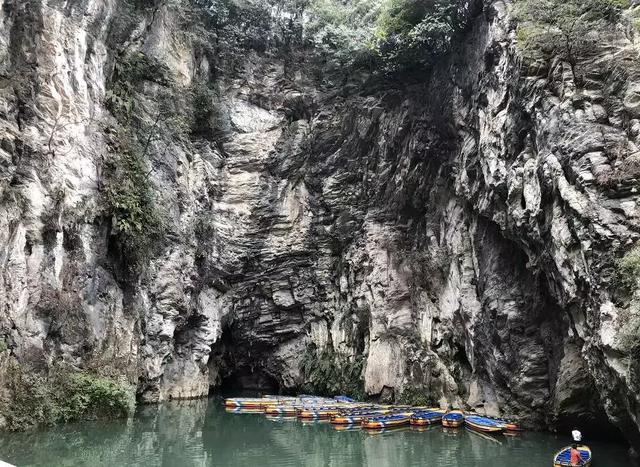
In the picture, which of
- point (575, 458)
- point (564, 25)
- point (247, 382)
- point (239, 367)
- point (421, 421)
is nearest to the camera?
point (575, 458)

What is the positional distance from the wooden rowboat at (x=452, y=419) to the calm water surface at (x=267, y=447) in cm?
29


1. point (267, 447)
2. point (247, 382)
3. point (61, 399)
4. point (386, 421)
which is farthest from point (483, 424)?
point (247, 382)

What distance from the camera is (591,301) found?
10.1 meters

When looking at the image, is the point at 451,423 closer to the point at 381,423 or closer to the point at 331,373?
the point at 381,423

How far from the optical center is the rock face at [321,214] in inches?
448

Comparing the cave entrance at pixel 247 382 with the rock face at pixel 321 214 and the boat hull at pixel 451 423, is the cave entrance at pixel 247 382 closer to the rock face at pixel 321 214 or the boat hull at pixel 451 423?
the rock face at pixel 321 214

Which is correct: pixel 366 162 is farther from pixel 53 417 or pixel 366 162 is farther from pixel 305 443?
pixel 53 417

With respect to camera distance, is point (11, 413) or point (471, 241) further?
point (471, 241)

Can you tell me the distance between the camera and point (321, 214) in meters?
25.3

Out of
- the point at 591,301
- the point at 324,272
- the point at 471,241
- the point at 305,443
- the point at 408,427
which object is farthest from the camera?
the point at 324,272

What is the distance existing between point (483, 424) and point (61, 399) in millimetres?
11513

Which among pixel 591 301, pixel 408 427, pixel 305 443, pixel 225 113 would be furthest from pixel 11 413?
pixel 225 113

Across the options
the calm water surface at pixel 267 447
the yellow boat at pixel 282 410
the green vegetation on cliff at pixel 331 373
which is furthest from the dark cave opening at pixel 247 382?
the calm water surface at pixel 267 447

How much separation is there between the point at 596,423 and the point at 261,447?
882 cm
